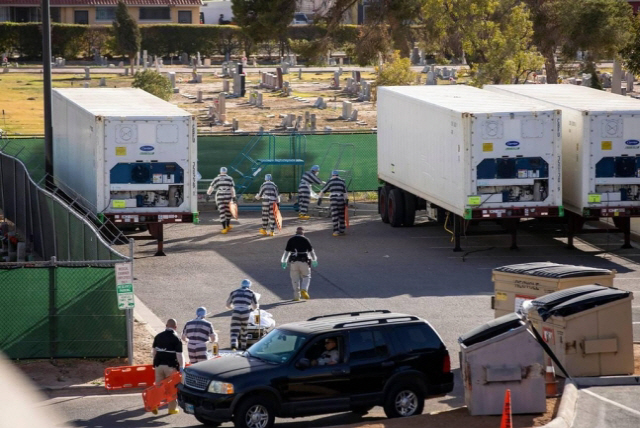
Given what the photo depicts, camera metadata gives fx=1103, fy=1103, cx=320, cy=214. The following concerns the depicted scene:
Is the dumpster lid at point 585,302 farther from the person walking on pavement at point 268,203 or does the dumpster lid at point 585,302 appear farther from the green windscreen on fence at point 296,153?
the green windscreen on fence at point 296,153

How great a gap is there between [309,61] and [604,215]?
2663 cm

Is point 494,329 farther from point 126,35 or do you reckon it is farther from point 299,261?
point 126,35

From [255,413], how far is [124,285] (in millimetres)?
3951

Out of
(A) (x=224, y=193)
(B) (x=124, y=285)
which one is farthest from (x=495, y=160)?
(B) (x=124, y=285)

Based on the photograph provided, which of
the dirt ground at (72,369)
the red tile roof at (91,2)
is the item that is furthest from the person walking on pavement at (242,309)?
the red tile roof at (91,2)

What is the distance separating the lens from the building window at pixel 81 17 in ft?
300

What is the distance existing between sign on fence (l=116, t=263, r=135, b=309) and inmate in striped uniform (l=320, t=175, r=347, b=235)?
1205 centimetres

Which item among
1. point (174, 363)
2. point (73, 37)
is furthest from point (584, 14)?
point (73, 37)

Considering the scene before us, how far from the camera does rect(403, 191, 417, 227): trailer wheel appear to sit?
28781 millimetres

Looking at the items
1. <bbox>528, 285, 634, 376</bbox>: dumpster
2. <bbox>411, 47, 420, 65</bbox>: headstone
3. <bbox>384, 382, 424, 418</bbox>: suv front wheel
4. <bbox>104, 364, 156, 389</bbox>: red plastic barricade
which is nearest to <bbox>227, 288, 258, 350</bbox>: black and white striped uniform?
<bbox>104, 364, 156, 389</bbox>: red plastic barricade

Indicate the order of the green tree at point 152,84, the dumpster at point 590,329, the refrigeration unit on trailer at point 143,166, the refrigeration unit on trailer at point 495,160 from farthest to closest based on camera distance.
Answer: the green tree at point 152,84, the refrigeration unit on trailer at point 495,160, the refrigeration unit on trailer at point 143,166, the dumpster at point 590,329

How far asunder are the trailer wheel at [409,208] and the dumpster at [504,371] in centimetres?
1645

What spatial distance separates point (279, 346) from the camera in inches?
499

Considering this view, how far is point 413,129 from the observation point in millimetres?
27641
